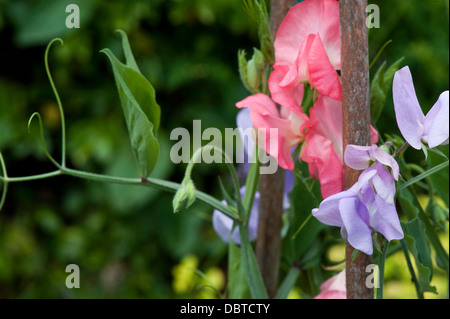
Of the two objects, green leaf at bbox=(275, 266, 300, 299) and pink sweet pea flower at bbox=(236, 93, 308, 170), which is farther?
green leaf at bbox=(275, 266, 300, 299)

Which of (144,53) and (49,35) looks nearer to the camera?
(49,35)

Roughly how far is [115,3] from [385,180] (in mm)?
1395

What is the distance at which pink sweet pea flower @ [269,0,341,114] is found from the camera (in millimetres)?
404

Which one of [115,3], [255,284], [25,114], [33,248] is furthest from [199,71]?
[255,284]

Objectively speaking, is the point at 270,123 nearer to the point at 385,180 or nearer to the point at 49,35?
the point at 385,180

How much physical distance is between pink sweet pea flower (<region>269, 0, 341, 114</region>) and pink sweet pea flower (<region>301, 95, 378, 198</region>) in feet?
0.05

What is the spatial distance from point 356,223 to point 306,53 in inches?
5.3

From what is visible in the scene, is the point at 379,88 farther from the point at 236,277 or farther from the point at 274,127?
the point at 236,277

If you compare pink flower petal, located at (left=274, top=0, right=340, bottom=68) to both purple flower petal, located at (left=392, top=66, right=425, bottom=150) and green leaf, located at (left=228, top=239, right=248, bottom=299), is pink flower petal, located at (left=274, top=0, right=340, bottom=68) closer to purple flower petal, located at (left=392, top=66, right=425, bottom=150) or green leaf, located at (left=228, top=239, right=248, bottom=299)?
purple flower petal, located at (left=392, top=66, right=425, bottom=150)

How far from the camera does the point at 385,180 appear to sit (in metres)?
0.36

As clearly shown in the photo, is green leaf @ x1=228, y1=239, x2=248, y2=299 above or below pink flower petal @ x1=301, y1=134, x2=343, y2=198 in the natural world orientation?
below

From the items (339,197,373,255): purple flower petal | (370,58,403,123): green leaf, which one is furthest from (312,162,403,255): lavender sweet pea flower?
(370,58,403,123): green leaf

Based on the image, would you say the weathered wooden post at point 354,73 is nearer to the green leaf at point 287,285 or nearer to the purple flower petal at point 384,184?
the purple flower petal at point 384,184

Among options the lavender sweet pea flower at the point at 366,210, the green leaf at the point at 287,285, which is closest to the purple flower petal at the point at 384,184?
the lavender sweet pea flower at the point at 366,210
